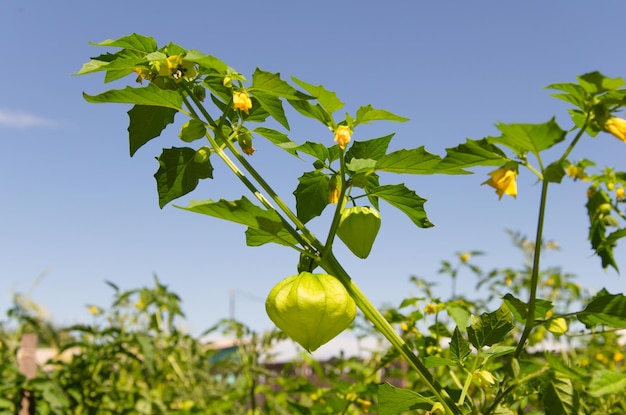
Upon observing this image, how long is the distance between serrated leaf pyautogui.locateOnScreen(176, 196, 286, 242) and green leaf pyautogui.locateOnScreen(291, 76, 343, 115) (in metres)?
0.13

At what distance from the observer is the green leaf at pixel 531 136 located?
56 cm

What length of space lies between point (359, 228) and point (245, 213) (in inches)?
5.6

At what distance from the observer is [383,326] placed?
0.60m

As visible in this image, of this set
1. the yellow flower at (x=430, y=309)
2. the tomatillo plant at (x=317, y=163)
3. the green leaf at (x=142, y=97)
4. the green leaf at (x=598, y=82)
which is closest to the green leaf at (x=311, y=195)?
the tomatillo plant at (x=317, y=163)

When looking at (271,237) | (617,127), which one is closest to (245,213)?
(271,237)

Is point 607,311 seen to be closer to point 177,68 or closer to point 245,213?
point 245,213

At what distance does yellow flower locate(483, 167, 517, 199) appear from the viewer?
2.22 ft

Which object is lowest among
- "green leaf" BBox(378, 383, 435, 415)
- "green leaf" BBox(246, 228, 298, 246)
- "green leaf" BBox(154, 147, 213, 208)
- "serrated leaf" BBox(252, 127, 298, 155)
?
"green leaf" BBox(378, 383, 435, 415)

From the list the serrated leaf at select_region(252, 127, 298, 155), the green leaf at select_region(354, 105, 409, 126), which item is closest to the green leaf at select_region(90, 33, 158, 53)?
the serrated leaf at select_region(252, 127, 298, 155)

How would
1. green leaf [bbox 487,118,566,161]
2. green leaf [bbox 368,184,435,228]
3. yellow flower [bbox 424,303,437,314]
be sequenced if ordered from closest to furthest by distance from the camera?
green leaf [bbox 487,118,566,161] < green leaf [bbox 368,184,435,228] < yellow flower [bbox 424,303,437,314]

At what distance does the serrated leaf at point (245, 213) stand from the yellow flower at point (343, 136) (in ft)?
0.35

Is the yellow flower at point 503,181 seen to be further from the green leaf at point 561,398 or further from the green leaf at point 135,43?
the green leaf at point 135,43

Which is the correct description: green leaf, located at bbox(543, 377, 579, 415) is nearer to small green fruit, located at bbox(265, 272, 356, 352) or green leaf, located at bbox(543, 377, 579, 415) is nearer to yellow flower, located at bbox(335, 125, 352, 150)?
small green fruit, located at bbox(265, 272, 356, 352)

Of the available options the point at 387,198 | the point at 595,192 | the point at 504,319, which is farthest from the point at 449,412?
the point at 595,192
